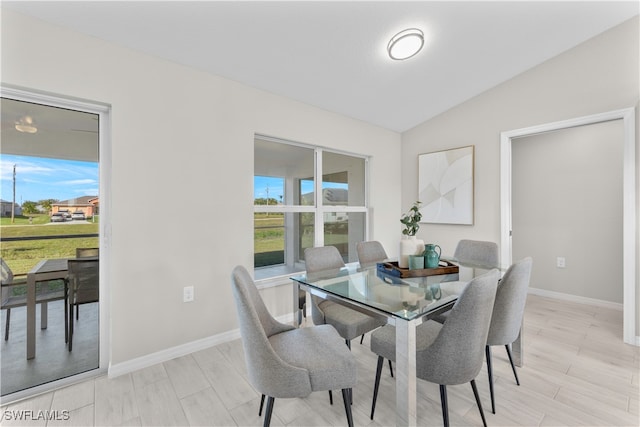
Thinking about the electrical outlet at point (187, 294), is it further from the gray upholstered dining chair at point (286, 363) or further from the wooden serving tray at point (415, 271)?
the wooden serving tray at point (415, 271)

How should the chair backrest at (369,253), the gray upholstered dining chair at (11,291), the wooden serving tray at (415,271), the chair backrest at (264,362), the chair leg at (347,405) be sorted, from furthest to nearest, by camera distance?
the chair backrest at (369,253), the wooden serving tray at (415,271), the gray upholstered dining chair at (11,291), the chair leg at (347,405), the chair backrest at (264,362)

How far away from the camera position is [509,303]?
165 centimetres

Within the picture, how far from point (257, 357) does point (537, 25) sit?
3355mm

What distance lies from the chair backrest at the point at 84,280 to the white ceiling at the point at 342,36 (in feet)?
5.31

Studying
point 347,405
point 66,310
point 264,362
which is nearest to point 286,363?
point 264,362

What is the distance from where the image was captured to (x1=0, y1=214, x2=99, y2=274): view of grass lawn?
182 cm

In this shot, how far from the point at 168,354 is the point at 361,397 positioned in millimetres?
1553

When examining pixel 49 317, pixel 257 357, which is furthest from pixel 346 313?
pixel 49 317

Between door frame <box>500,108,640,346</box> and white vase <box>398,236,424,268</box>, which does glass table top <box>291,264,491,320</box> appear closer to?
white vase <box>398,236,424,268</box>

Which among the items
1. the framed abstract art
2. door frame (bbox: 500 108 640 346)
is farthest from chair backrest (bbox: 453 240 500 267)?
door frame (bbox: 500 108 640 346)

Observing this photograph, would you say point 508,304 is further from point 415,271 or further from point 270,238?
point 270,238

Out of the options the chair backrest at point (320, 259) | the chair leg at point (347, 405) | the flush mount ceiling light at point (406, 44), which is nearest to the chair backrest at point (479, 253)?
the chair backrest at point (320, 259)

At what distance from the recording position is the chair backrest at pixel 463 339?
4.07 feet

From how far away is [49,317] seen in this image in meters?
2.00
